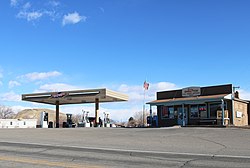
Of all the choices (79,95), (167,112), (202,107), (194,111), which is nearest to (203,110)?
(202,107)

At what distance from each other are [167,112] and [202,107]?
424cm

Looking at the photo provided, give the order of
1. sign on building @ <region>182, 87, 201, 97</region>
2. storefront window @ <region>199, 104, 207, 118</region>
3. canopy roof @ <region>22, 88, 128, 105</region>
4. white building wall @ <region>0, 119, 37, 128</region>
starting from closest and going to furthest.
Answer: storefront window @ <region>199, 104, 207, 118</region>
sign on building @ <region>182, 87, 201, 97</region>
canopy roof @ <region>22, 88, 128, 105</region>
white building wall @ <region>0, 119, 37, 128</region>

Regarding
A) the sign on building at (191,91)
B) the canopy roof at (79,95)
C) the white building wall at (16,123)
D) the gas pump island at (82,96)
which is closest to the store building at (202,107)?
the sign on building at (191,91)

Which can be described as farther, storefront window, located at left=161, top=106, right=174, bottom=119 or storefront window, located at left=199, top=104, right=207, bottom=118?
storefront window, located at left=161, top=106, right=174, bottom=119

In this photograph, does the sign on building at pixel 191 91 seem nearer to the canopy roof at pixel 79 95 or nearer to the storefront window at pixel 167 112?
the storefront window at pixel 167 112

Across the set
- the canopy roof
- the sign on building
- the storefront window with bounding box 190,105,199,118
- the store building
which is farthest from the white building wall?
the storefront window with bounding box 190,105,199,118

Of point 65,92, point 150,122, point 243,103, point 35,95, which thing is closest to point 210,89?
point 243,103

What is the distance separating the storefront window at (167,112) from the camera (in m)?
37.5

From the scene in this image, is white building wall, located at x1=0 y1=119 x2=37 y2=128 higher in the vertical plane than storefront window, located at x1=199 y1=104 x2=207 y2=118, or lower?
lower

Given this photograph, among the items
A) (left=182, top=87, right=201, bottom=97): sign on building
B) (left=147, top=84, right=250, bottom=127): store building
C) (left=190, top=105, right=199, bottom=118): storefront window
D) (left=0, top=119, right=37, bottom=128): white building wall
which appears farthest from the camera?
(left=0, top=119, right=37, bottom=128): white building wall

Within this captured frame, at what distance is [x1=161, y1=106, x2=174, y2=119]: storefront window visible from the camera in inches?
1478

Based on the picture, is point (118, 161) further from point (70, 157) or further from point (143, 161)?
point (70, 157)

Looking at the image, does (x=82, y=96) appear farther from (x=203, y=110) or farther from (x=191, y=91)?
(x=203, y=110)

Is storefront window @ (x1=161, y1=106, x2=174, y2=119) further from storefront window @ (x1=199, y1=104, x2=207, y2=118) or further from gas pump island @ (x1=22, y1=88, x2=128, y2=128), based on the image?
gas pump island @ (x1=22, y1=88, x2=128, y2=128)
